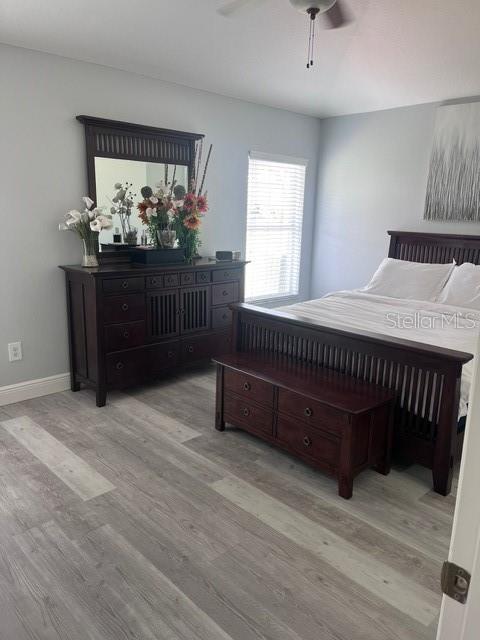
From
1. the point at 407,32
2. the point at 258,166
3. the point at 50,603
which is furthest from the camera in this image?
the point at 258,166

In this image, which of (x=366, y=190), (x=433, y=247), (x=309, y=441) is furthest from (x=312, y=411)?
(x=366, y=190)

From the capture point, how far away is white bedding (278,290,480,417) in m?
2.96

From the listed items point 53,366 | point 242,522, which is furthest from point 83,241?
point 242,522

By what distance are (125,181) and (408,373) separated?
8.57 feet

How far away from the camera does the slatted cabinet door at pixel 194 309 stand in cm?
392

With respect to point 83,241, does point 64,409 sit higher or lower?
lower

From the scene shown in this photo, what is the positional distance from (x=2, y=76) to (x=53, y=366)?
80.3 inches

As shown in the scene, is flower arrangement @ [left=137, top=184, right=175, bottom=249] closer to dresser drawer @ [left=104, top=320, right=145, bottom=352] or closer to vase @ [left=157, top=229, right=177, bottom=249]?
vase @ [left=157, top=229, right=177, bottom=249]

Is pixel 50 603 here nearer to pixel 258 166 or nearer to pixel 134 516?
pixel 134 516

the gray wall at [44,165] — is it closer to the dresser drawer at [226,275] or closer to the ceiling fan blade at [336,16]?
the dresser drawer at [226,275]

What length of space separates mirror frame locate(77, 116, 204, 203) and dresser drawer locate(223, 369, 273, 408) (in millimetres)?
1788

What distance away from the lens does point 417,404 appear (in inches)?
99.1

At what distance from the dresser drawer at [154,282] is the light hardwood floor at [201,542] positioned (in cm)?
110

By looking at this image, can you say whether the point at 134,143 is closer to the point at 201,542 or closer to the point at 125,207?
the point at 125,207
